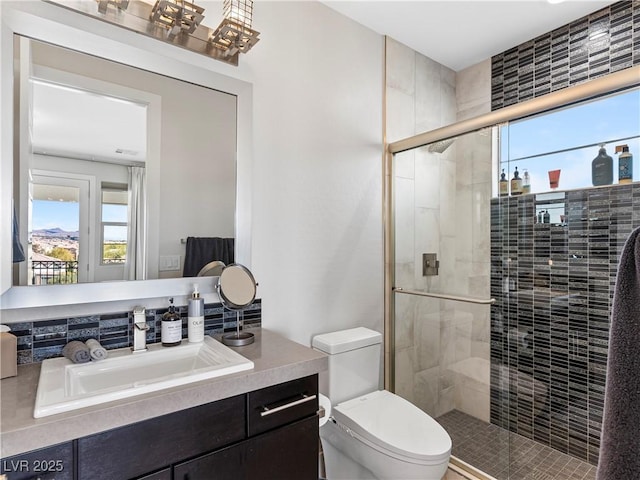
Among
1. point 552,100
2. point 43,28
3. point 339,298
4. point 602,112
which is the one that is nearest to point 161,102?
point 43,28

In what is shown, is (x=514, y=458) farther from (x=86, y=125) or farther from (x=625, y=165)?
(x=86, y=125)

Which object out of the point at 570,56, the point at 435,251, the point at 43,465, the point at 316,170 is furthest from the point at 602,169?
the point at 43,465

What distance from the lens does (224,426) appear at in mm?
996

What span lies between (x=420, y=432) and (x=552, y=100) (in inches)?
60.4

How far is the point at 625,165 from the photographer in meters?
1.82

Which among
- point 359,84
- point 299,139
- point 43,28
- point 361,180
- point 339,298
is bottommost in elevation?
point 339,298

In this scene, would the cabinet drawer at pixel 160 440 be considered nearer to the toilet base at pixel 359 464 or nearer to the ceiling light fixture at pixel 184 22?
the toilet base at pixel 359 464

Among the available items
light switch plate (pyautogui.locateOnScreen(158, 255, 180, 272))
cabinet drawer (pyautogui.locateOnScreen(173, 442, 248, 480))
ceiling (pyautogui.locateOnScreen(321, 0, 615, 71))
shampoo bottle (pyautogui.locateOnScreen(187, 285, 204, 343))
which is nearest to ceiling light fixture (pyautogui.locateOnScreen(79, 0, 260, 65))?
ceiling (pyautogui.locateOnScreen(321, 0, 615, 71))

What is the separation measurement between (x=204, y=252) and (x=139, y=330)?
390 mm

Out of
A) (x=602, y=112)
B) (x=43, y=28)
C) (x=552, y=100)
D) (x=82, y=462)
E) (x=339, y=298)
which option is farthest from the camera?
(x=339, y=298)

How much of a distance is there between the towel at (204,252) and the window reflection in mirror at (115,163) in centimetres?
3

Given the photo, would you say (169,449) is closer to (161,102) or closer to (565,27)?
(161,102)

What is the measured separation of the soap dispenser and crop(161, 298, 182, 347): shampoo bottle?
7.20 ft

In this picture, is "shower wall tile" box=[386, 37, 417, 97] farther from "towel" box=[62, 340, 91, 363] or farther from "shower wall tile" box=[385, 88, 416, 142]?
"towel" box=[62, 340, 91, 363]
